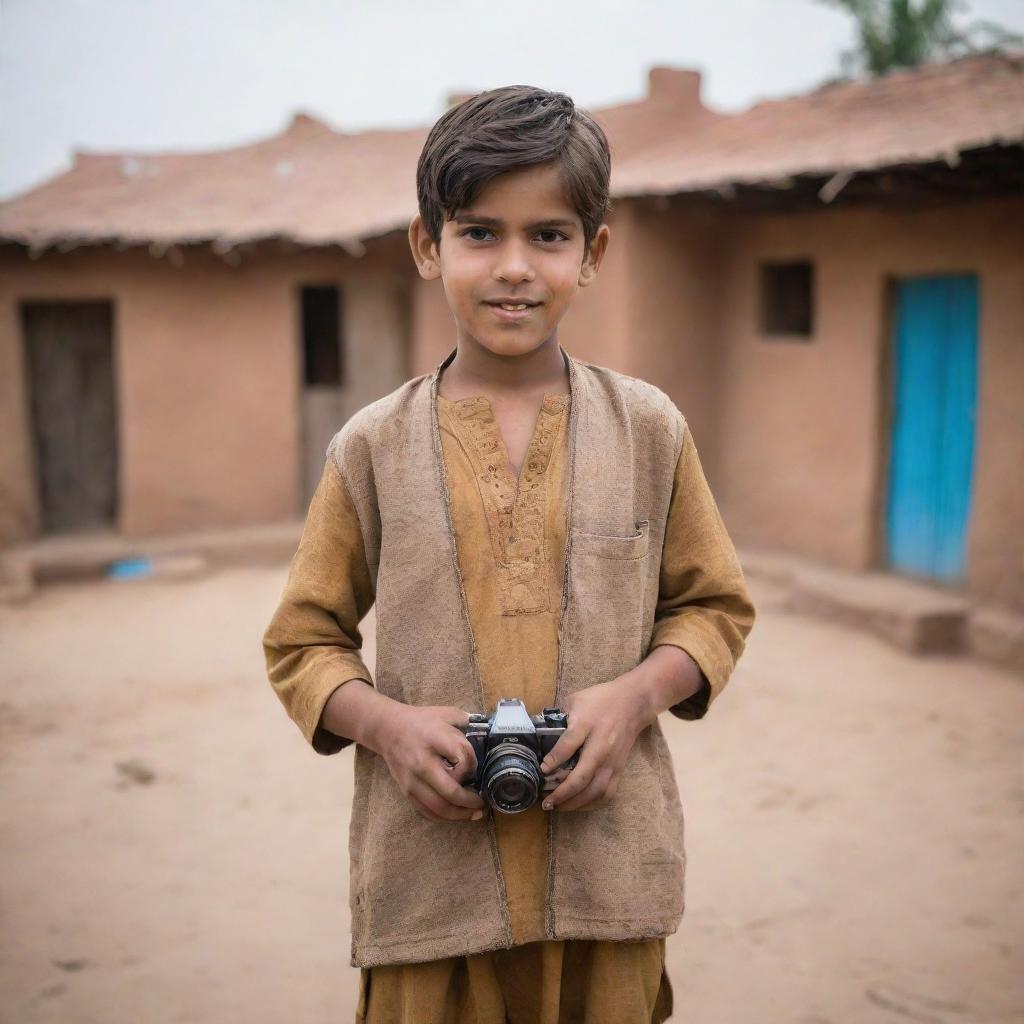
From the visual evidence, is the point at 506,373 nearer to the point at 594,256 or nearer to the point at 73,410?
the point at 594,256

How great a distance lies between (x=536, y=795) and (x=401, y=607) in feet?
1.10

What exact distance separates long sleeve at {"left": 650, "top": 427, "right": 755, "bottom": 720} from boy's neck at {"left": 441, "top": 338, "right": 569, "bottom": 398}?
0.22 metres

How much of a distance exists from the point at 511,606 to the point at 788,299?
7.88m

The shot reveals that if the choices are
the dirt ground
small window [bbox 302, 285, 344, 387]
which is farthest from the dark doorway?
the dirt ground

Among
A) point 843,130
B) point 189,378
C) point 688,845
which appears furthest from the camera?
point 189,378

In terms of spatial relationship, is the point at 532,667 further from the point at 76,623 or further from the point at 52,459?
the point at 52,459

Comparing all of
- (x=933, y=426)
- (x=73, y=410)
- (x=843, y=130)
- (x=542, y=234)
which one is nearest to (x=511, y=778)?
(x=542, y=234)

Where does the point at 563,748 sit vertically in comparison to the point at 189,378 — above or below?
above

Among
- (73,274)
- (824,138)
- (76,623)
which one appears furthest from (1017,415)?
(73,274)

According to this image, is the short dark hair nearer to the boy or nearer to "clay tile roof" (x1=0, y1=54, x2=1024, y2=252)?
the boy

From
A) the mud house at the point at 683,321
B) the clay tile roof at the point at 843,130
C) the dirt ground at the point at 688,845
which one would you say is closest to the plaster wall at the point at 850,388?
the mud house at the point at 683,321

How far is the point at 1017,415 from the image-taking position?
251 inches

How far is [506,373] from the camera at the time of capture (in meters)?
1.59

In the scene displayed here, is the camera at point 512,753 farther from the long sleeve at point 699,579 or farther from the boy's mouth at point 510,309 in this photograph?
the boy's mouth at point 510,309
